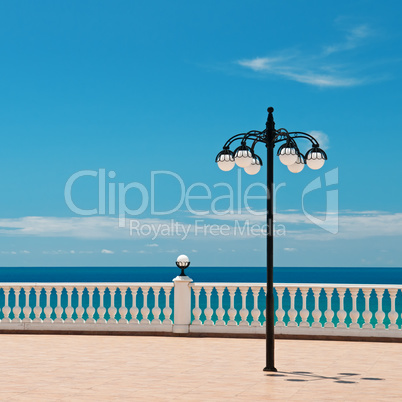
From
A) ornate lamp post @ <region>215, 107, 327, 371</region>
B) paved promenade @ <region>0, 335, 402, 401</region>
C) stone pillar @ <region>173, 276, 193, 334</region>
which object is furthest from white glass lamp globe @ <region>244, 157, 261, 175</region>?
stone pillar @ <region>173, 276, 193, 334</region>

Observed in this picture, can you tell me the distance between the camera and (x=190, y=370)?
10047mm

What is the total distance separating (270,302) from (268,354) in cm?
80

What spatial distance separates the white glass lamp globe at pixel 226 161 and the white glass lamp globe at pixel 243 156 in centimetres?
26

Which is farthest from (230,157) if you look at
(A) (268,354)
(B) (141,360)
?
(B) (141,360)

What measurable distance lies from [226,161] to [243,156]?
1.33 feet

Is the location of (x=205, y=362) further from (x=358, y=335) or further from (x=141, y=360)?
(x=358, y=335)

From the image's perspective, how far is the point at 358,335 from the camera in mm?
13617

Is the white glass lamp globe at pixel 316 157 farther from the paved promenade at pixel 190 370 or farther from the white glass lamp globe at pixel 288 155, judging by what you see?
the paved promenade at pixel 190 370

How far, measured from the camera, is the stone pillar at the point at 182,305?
14266mm

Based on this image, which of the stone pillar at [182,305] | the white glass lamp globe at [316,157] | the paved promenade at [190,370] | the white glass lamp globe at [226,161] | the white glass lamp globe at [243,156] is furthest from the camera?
the stone pillar at [182,305]

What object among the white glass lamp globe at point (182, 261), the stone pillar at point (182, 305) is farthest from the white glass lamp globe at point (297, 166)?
the stone pillar at point (182, 305)

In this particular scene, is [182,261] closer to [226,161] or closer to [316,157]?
[226,161]

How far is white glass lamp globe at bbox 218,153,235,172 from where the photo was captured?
10281mm

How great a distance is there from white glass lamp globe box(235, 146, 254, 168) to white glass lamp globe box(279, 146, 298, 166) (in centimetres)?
49
